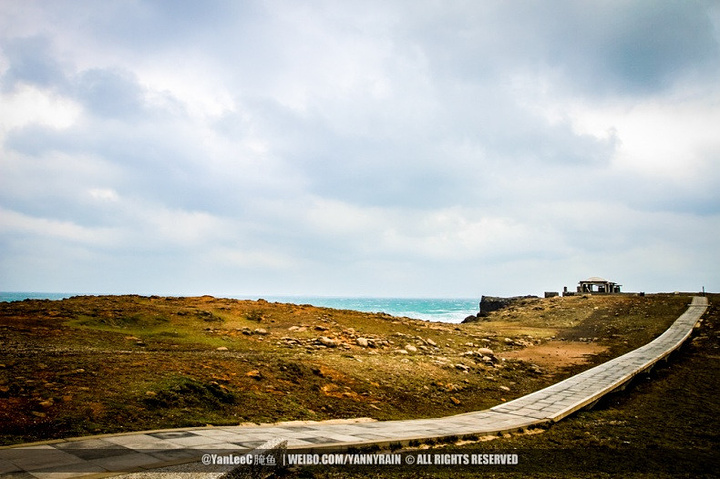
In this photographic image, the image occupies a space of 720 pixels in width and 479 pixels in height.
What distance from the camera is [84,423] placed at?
246 inches

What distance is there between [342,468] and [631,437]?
253 inches

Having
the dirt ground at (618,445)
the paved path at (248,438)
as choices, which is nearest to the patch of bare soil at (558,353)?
the dirt ground at (618,445)

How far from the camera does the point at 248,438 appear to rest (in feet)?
20.2

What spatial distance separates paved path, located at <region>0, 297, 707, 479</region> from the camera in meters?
4.55

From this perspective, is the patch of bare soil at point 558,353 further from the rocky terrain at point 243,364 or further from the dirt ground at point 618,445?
the dirt ground at point 618,445

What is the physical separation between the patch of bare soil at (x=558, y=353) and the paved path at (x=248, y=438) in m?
5.41

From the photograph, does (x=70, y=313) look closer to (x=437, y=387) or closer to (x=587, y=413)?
(x=437, y=387)

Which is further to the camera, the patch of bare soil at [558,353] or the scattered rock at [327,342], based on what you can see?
the patch of bare soil at [558,353]

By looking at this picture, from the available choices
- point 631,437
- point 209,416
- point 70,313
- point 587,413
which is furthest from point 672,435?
point 70,313

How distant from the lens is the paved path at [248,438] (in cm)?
455

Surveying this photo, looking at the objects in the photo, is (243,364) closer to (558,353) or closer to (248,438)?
(248,438)

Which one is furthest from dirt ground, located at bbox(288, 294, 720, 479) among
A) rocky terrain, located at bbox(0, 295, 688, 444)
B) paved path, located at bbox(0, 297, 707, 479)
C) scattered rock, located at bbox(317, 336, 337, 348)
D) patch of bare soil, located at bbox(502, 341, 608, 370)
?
scattered rock, located at bbox(317, 336, 337, 348)

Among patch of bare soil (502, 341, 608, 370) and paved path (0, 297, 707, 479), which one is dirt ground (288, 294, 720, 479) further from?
patch of bare soil (502, 341, 608, 370)

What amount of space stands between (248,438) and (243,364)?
5.16 metres
